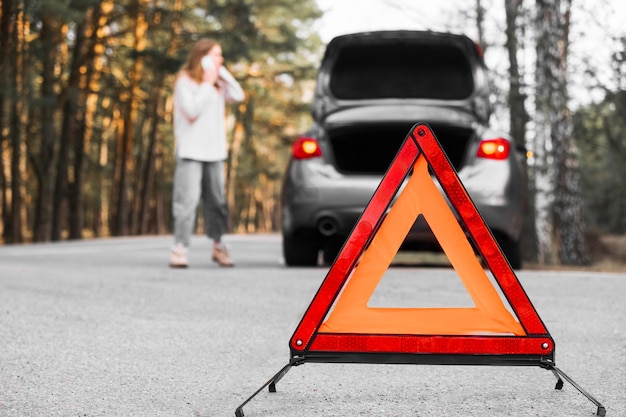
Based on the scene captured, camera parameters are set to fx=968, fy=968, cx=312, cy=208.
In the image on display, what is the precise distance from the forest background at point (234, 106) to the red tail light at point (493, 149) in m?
1.88

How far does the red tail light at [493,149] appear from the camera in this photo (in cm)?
853

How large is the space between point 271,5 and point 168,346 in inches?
1241

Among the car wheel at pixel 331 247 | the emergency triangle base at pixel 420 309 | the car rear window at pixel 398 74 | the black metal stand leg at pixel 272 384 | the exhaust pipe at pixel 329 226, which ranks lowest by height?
the car wheel at pixel 331 247

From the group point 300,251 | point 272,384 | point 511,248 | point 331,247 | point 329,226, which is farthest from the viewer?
point 331,247

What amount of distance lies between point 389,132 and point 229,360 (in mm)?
4756

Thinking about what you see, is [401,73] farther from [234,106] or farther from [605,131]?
[234,106]

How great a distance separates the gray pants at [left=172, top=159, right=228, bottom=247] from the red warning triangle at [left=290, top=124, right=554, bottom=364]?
5.78 meters

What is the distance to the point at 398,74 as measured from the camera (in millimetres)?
9508

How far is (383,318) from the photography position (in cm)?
374

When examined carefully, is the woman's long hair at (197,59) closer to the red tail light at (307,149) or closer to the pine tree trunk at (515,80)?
the red tail light at (307,149)

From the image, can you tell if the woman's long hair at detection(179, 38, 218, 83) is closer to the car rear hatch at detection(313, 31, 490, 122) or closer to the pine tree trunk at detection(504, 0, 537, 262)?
the car rear hatch at detection(313, 31, 490, 122)

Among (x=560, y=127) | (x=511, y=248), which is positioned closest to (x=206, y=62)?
(x=511, y=248)

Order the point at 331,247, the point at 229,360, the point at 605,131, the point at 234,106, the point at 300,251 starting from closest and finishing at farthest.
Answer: the point at 229,360 < the point at 300,251 < the point at 331,247 < the point at 605,131 < the point at 234,106

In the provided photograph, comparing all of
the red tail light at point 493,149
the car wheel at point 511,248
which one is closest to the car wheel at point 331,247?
the car wheel at point 511,248
